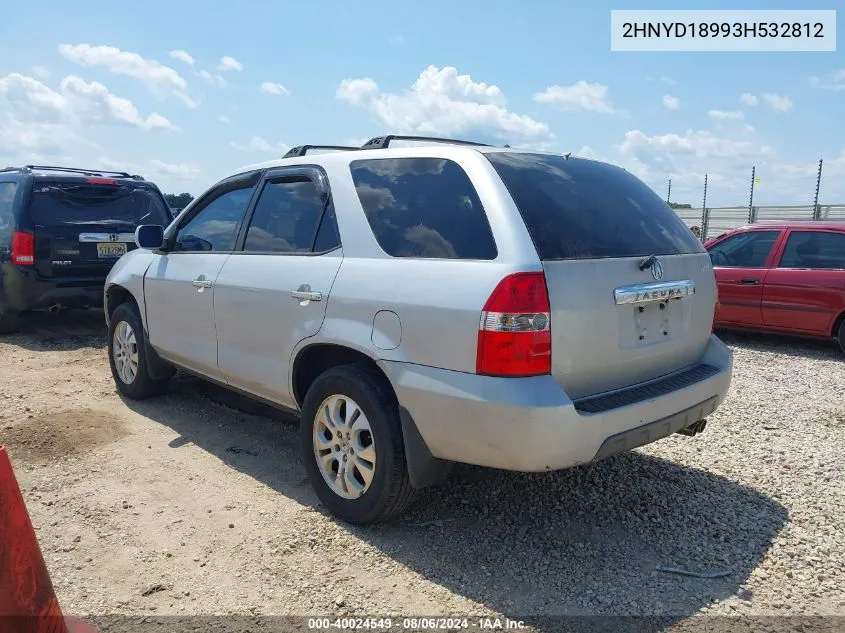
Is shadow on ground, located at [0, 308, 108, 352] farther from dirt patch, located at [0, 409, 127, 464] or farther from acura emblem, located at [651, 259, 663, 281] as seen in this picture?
acura emblem, located at [651, 259, 663, 281]

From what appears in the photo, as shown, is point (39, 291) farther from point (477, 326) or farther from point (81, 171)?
point (477, 326)

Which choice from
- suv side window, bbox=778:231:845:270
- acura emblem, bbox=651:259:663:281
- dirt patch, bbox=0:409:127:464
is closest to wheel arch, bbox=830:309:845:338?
suv side window, bbox=778:231:845:270

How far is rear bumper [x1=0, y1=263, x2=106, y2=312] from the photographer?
753 centimetres

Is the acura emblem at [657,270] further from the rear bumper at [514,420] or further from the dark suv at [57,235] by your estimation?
the dark suv at [57,235]

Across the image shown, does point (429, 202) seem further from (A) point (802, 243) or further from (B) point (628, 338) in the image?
(A) point (802, 243)

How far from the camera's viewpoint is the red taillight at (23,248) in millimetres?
7465

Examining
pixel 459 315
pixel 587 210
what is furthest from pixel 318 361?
pixel 587 210

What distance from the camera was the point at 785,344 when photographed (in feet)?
26.5

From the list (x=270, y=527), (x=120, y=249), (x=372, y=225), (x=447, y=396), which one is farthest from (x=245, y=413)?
(x=120, y=249)

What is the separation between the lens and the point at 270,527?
332 cm

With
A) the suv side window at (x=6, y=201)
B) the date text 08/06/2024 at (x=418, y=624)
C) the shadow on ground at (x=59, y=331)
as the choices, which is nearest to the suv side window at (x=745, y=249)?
the date text 08/06/2024 at (x=418, y=624)

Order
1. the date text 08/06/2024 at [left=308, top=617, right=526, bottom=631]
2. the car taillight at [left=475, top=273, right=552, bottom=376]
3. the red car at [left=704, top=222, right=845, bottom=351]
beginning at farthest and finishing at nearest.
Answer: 1. the red car at [left=704, top=222, right=845, bottom=351]
2. the car taillight at [left=475, top=273, right=552, bottom=376]
3. the date text 08/06/2024 at [left=308, top=617, right=526, bottom=631]

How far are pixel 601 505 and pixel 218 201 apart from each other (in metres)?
3.16

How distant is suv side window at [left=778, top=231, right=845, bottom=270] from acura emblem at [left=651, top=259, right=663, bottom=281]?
5386mm
